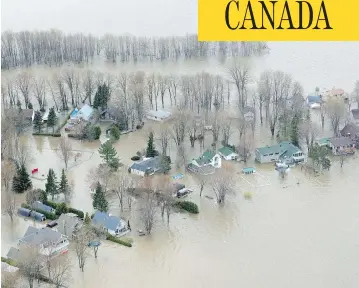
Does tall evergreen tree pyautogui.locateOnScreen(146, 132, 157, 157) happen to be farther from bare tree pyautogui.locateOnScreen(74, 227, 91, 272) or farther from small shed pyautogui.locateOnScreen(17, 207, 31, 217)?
bare tree pyautogui.locateOnScreen(74, 227, 91, 272)

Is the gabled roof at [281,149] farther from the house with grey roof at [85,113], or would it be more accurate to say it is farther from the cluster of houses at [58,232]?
the house with grey roof at [85,113]

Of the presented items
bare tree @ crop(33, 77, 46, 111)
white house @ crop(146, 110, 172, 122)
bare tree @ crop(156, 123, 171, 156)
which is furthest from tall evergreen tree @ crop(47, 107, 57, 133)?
bare tree @ crop(156, 123, 171, 156)

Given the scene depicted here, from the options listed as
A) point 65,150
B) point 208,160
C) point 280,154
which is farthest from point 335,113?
point 65,150

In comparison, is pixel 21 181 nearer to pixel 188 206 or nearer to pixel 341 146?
pixel 188 206

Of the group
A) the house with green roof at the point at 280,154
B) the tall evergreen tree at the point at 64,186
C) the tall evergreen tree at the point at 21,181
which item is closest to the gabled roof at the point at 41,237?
the tall evergreen tree at the point at 64,186


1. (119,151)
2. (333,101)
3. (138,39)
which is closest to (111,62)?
(138,39)

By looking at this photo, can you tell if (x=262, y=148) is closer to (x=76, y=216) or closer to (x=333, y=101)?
(x=333, y=101)
